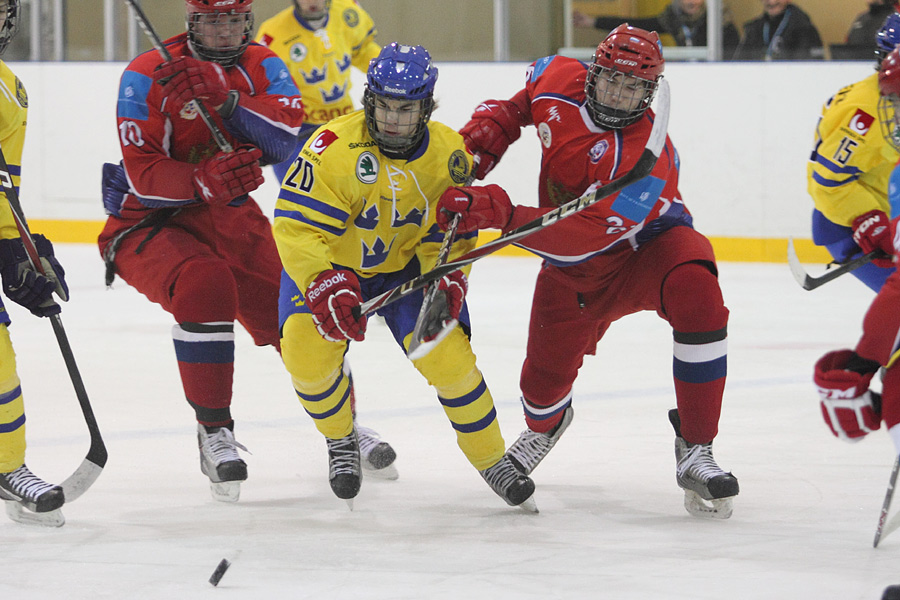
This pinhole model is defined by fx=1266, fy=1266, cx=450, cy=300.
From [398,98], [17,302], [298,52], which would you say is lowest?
[17,302]

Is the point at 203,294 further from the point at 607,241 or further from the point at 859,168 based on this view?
the point at 859,168

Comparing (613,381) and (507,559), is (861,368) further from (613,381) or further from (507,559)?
(613,381)

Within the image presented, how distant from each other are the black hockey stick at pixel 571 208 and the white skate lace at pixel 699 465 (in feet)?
1.93

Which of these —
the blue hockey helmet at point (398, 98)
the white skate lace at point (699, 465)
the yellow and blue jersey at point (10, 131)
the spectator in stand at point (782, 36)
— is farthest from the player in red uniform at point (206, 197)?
the spectator in stand at point (782, 36)

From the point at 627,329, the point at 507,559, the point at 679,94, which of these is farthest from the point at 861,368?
the point at 679,94

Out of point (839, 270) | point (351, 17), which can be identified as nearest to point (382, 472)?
point (839, 270)

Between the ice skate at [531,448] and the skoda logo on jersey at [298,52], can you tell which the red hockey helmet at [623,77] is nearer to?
the ice skate at [531,448]

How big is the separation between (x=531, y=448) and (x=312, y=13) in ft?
10.7

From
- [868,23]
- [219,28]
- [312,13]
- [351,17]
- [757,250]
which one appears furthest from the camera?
[757,250]

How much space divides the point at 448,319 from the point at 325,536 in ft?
1.65

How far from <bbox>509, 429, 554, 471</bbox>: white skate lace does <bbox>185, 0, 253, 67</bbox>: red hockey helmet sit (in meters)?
1.17

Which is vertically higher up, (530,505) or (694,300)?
(694,300)

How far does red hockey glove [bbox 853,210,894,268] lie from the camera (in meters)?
3.13

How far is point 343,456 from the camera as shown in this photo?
2.76 metres
